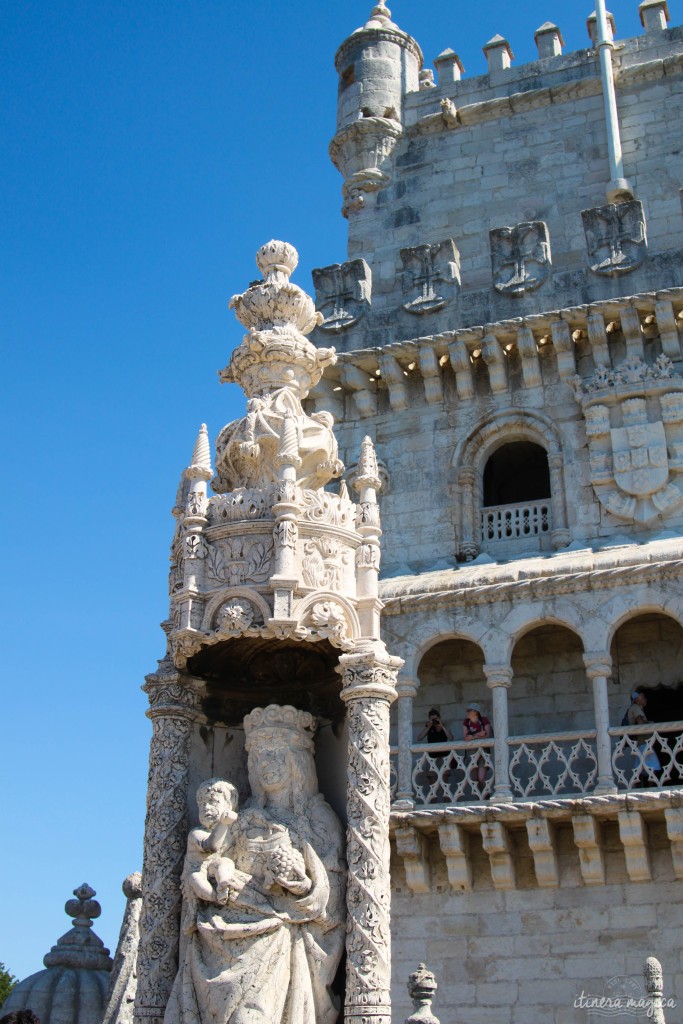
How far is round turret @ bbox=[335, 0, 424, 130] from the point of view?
25.5 m

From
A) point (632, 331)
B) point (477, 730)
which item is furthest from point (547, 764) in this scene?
point (632, 331)

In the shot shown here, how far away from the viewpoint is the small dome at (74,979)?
1268cm

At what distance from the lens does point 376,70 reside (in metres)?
25.9

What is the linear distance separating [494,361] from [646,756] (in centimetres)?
707

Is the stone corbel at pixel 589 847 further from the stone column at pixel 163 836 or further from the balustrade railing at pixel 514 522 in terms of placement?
the stone column at pixel 163 836

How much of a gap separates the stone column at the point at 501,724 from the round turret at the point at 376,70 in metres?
12.1

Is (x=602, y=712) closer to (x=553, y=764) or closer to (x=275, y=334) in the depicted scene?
(x=553, y=764)

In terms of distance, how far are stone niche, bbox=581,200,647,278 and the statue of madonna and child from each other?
1363 cm

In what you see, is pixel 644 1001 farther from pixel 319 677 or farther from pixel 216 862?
pixel 216 862

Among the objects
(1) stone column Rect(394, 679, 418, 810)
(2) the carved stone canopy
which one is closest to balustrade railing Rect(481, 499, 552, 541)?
(1) stone column Rect(394, 679, 418, 810)

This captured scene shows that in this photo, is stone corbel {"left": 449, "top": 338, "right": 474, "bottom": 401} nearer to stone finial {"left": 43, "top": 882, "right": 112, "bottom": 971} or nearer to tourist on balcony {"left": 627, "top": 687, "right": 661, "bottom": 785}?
tourist on balcony {"left": 627, "top": 687, "right": 661, "bottom": 785}

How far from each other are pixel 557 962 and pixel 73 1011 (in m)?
7.16

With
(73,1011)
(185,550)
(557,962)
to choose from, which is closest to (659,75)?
(557,962)

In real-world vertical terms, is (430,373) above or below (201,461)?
above
